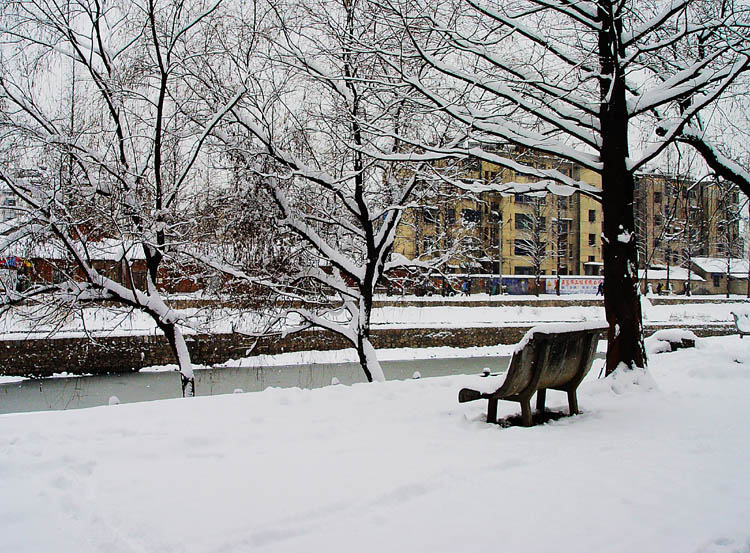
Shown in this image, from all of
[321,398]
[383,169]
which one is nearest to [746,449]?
[321,398]

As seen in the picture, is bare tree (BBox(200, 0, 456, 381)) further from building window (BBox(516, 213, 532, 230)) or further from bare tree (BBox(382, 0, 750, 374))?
building window (BBox(516, 213, 532, 230))

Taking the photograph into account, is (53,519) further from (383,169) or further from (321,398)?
(383,169)

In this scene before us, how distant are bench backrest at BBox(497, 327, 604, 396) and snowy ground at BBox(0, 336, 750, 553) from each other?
0.36m

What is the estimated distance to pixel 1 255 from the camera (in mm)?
8719

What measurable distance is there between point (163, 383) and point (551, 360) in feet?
53.7

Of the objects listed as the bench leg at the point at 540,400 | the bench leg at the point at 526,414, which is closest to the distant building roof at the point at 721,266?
the bench leg at the point at 540,400

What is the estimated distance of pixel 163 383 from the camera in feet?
62.7

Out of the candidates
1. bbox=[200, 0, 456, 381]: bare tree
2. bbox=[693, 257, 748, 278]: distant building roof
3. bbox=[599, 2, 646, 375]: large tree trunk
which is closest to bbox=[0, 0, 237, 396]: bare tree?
bbox=[200, 0, 456, 381]: bare tree

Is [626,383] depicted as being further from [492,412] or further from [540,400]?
[492,412]

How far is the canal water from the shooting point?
52.7ft

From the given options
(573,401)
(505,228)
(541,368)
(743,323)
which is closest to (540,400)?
(573,401)

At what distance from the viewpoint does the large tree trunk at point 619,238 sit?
269 inches

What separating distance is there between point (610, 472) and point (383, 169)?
710cm

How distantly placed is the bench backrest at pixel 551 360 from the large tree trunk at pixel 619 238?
3.89 ft
